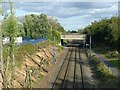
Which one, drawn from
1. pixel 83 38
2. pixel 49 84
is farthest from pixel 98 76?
pixel 83 38

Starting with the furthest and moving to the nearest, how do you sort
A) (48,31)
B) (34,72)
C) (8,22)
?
(48,31) < (34,72) < (8,22)

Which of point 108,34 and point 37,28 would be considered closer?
point 108,34

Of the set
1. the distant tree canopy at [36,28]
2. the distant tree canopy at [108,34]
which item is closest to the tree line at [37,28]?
the distant tree canopy at [36,28]

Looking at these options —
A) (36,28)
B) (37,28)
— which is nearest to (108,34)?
(37,28)

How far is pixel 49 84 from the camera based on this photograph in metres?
35.3

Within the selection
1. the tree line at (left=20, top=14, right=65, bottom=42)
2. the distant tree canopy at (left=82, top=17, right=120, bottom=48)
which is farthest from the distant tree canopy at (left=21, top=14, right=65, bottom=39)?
the distant tree canopy at (left=82, top=17, right=120, bottom=48)

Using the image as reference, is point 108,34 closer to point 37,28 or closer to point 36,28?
point 37,28

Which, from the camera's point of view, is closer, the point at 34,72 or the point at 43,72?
the point at 34,72

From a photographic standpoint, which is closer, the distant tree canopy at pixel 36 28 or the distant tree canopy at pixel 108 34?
the distant tree canopy at pixel 108 34

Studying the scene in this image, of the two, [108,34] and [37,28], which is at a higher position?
[37,28]

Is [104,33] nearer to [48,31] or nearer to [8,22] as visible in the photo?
→ [48,31]

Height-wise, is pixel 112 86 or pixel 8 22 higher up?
pixel 8 22

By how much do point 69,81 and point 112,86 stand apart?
6.80 m

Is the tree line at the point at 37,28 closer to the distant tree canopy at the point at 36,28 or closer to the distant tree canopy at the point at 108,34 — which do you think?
the distant tree canopy at the point at 36,28
